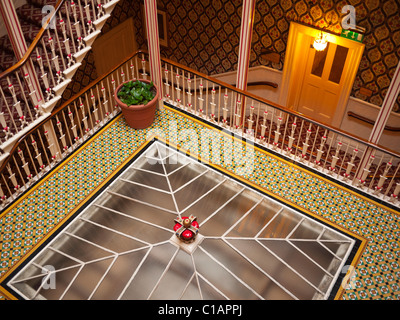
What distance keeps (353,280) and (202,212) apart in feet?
6.88

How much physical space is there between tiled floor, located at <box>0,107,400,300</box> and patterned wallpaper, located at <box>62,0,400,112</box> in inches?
99.0

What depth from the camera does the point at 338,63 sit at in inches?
340

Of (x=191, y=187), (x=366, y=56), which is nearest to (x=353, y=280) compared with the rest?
(x=191, y=187)

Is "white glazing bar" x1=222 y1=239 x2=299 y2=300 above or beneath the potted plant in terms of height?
beneath

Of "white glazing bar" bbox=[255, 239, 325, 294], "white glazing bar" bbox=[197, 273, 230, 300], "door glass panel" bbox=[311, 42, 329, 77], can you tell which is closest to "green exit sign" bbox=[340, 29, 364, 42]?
"door glass panel" bbox=[311, 42, 329, 77]

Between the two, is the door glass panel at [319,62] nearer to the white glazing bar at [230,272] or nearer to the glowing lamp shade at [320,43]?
the glowing lamp shade at [320,43]

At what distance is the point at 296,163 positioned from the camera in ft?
21.1

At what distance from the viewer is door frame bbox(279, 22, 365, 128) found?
313 inches

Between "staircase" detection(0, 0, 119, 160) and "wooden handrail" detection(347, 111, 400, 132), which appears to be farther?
"wooden handrail" detection(347, 111, 400, 132)

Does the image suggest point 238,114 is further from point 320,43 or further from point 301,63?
point 301,63

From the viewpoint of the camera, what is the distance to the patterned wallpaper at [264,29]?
7.36 m

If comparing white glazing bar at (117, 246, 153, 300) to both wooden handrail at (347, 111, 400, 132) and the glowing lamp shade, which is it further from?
wooden handrail at (347, 111, 400, 132)

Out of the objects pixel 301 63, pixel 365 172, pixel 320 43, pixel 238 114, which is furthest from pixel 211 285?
pixel 301 63
